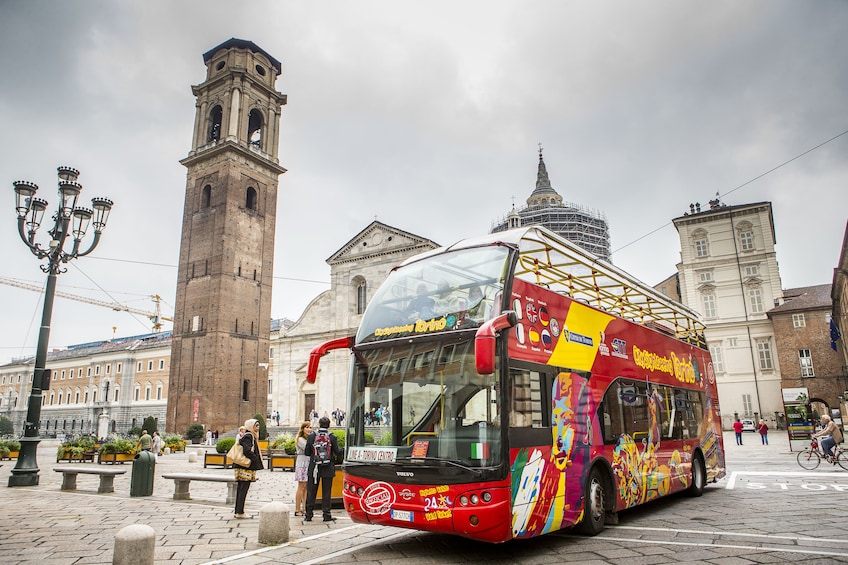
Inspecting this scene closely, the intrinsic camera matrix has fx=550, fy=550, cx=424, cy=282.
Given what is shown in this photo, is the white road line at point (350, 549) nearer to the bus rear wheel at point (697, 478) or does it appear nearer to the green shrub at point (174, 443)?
the bus rear wheel at point (697, 478)

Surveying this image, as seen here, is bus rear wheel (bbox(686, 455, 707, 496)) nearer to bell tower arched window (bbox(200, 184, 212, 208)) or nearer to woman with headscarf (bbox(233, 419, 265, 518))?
woman with headscarf (bbox(233, 419, 265, 518))

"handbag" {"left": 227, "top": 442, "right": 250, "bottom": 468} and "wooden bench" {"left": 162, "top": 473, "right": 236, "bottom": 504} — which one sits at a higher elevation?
"handbag" {"left": 227, "top": 442, "right": 250, "bottom": 468}

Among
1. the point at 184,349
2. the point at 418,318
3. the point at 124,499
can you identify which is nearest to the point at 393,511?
the point at 418,318

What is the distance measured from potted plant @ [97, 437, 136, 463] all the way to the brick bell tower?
43.9 ft

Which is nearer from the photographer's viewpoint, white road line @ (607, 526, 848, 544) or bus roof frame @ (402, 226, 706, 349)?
white road line @ (607, 526, 848, 544)

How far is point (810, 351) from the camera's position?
3200cm

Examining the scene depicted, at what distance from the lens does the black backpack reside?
24.6 feet

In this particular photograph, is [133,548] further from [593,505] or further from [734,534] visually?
[734,534]

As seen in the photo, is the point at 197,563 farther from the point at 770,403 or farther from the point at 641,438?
the point at 770,403

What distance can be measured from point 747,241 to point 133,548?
39.3m

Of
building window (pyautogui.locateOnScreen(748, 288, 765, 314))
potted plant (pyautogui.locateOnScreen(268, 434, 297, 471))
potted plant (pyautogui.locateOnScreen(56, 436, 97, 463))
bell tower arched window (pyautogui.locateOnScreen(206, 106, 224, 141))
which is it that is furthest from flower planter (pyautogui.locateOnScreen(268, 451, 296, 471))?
building window (pyautogui.locateOnScreen(748, 288, 765, 314))

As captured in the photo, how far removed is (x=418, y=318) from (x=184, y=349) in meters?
31.5

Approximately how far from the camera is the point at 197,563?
5.16 metres

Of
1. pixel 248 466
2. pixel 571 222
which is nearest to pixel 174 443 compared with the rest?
pixel 248 466
